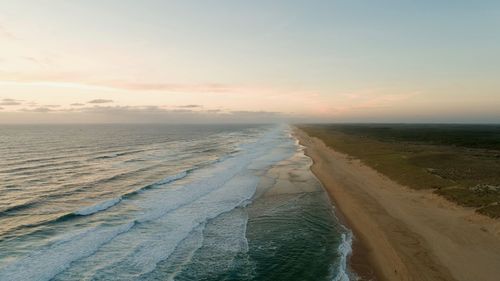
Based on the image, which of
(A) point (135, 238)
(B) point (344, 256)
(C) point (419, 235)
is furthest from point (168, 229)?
(C) point (419, 235)

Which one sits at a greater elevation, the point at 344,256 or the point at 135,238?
the point at 344,256

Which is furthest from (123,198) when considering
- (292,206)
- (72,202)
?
(292,206)

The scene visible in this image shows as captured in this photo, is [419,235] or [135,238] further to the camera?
[135,238]

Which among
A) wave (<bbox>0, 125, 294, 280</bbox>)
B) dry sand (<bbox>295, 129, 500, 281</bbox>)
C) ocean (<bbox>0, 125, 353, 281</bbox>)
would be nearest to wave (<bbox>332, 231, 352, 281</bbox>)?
ocean (<bbox>0, 125, 353, 281</bbox>)

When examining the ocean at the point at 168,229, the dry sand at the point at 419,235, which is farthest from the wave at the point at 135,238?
the dry sand at the point at 419,235

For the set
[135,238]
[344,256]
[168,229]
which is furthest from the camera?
[168,229]

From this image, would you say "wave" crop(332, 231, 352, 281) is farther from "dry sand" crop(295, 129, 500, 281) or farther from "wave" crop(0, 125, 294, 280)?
"wave" crop(0, 125, 294, 280)

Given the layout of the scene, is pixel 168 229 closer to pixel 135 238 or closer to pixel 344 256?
pixel 135 238

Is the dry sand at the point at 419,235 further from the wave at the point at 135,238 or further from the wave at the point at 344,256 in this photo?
the wave at the point at 135,238

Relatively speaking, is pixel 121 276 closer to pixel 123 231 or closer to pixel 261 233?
pixel 123 231
